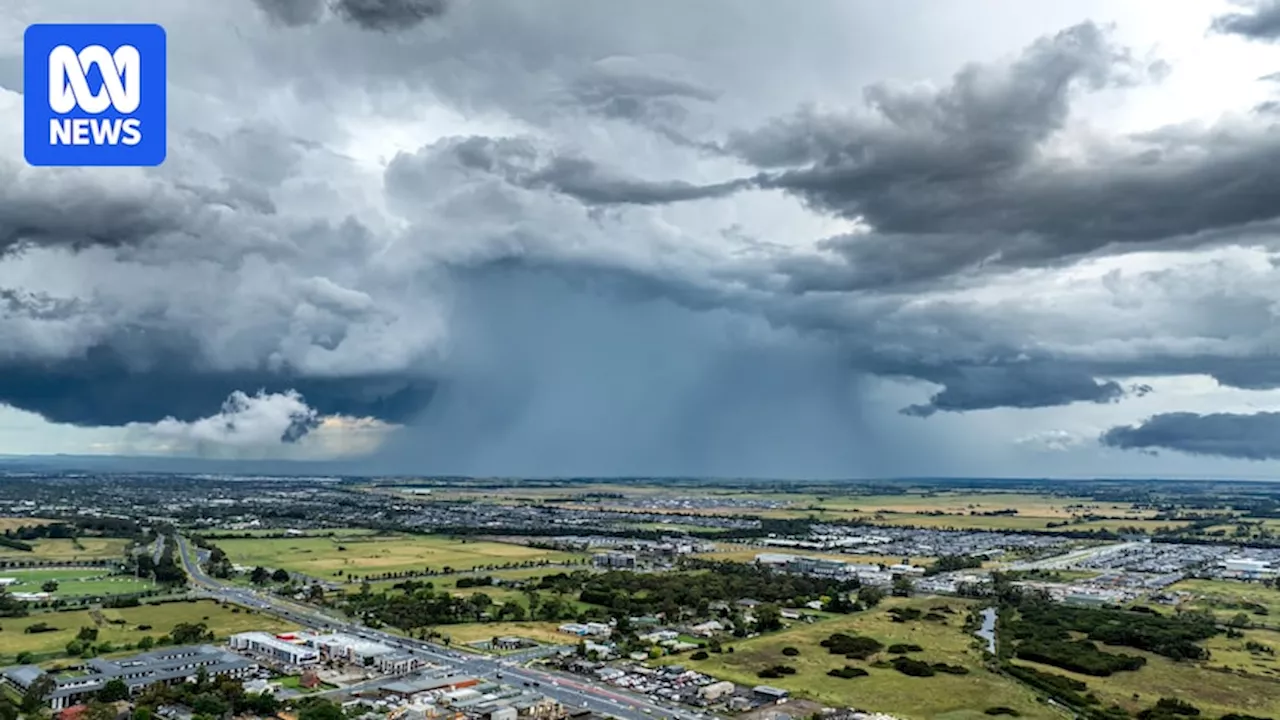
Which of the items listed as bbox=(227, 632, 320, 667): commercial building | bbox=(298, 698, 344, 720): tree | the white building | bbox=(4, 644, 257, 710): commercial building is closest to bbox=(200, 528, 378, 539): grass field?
bbox=(227, 632, 320, 667): commercial building

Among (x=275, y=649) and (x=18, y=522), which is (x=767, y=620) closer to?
(x=275, y=649)

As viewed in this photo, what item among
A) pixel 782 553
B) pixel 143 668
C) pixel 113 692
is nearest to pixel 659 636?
pixel 143 668

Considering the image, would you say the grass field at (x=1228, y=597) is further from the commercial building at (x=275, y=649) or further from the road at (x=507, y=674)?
the commercial building at (x=275, y=649)

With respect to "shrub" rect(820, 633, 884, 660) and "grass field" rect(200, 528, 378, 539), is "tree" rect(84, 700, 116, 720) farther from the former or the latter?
"grass field" rect(200, 528, 378, 539)

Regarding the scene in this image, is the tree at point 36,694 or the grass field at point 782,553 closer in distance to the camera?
the tree at point 36,694

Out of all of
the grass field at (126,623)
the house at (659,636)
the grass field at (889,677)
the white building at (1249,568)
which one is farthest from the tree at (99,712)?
the white building at (1249,568)

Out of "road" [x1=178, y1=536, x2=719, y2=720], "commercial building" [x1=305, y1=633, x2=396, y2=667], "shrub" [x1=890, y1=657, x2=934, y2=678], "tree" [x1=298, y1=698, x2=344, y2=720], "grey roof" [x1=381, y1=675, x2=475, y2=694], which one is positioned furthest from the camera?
"commercial building" [x1=305, y1=633, x2=396, y2=667]
